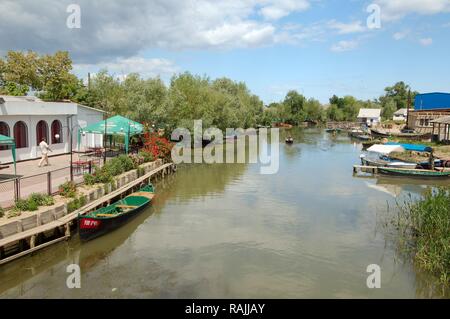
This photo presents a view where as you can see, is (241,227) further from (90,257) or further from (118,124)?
(118,124)

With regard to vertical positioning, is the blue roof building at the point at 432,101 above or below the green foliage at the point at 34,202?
above

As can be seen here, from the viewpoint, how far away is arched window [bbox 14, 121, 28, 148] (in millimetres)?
23906

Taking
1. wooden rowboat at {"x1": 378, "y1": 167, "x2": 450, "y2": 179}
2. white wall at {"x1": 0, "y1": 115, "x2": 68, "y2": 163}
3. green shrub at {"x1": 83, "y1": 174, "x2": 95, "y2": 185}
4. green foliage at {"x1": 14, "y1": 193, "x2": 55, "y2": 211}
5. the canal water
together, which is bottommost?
the canal water

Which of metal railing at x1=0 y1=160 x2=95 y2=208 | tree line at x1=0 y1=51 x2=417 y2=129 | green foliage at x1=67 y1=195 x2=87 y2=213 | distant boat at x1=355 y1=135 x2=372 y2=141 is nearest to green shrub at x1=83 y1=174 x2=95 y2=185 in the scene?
metal railing at x1=0 y1=160 x2=95 y2=208

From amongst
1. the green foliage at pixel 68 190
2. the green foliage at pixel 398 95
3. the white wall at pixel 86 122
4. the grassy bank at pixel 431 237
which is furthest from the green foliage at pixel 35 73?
the green foliage at pixel 398 95

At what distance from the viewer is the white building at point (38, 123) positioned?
2311 centimetres

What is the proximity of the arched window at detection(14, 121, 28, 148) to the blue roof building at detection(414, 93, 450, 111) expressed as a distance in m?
65.8

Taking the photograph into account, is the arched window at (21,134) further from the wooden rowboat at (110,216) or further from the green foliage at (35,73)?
the green foliage at (35,73)

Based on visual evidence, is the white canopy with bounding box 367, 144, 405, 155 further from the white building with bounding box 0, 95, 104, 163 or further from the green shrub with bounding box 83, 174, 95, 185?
the green shrub with bounding box 83, 174, 95, 185

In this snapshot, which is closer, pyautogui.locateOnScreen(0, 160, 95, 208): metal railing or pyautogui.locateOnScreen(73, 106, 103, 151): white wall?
pyautogui.locateOnScreen(0, 160, 95, 208): metal railing

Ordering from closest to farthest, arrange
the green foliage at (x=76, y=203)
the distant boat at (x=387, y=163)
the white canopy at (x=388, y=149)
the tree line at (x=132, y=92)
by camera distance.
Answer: the green foliage at (x=76, y=203), the distant boat at (x=387, y=163), the white canopy at (x=388, y=149), the tree line at (x=132, y=92)

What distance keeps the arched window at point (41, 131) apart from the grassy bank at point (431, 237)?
880 inches

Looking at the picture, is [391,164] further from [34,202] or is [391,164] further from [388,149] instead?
[34,202]

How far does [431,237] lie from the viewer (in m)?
13.5
